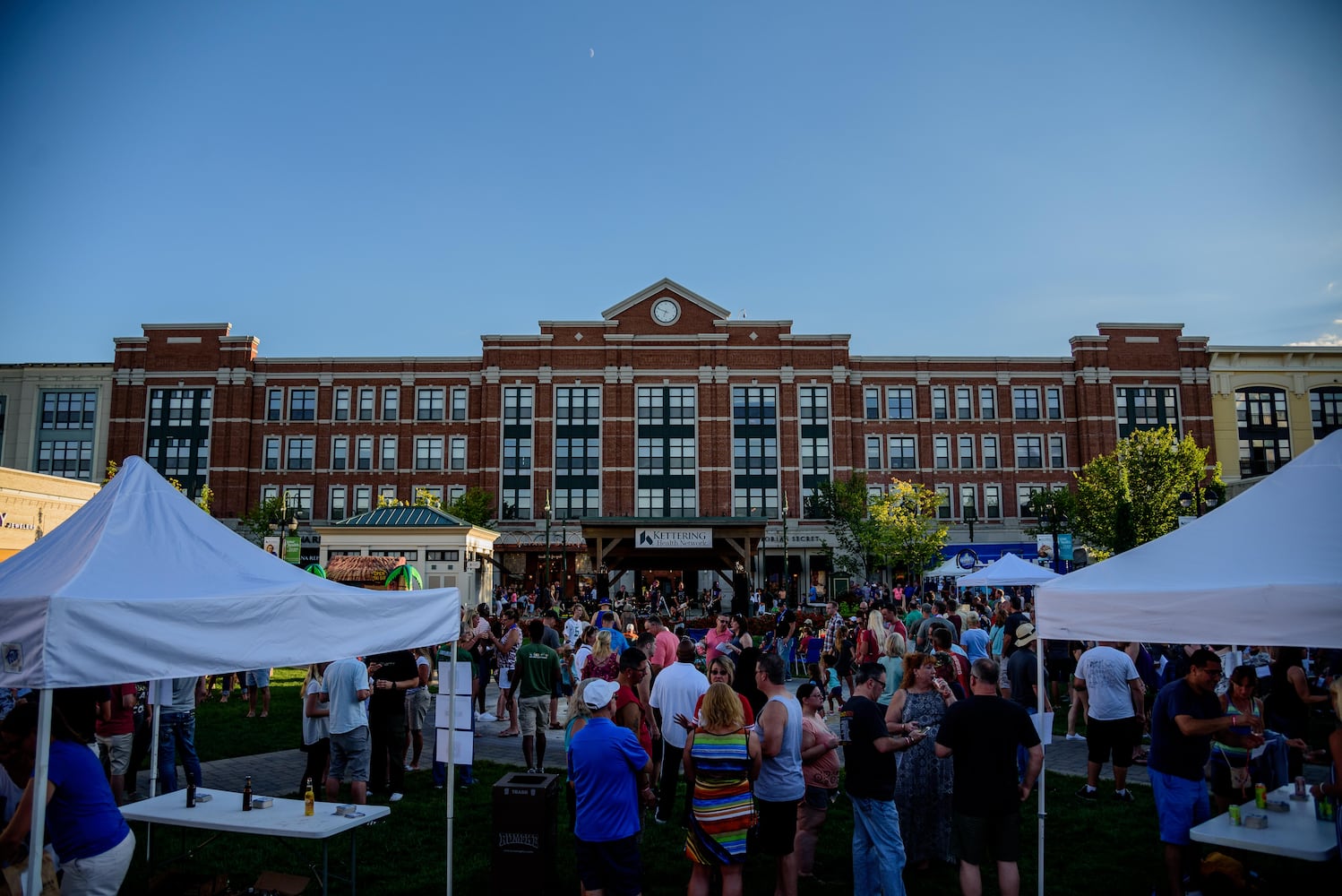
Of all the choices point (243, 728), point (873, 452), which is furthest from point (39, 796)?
point (873, 452)

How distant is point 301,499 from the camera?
5900 cm

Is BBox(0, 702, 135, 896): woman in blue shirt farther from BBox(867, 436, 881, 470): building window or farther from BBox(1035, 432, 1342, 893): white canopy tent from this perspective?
BBox(867, 436, 881, 470): building window

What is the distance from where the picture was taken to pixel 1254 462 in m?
60.9

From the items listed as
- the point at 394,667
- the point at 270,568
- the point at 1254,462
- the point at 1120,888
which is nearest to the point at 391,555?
the point at 394,667

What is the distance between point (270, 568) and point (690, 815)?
4.01m

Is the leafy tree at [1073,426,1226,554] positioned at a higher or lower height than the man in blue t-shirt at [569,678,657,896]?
higher

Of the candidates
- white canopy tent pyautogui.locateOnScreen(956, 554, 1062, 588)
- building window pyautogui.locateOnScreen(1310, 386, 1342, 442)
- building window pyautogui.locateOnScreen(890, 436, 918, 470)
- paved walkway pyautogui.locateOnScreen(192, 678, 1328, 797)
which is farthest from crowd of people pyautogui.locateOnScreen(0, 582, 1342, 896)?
building window pyautogui.locateOnScreen(1310, 386, 1342, 442)

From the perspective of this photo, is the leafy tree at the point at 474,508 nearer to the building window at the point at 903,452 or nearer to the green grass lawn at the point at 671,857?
the building window at the point at 903,452

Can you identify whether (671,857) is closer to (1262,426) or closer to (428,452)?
(428,452)

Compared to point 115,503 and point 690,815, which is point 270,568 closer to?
point 115,503

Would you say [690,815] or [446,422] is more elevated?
[446,422]

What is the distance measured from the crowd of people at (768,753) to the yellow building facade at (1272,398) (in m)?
58.1

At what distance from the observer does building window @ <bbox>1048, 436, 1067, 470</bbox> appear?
2371 inches

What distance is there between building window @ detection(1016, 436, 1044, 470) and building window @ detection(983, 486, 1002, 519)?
2519 millimetres
